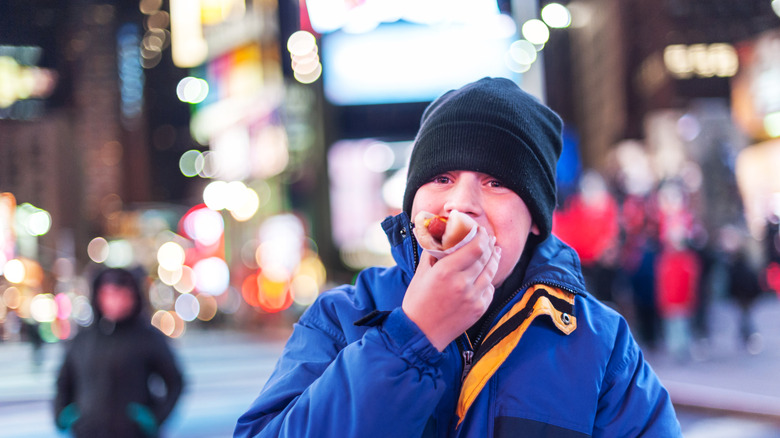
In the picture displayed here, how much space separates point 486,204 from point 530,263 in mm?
226

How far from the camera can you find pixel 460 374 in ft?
4.83

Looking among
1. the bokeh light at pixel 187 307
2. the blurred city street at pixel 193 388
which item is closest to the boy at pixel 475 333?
the blurred city street at pixel 193 388

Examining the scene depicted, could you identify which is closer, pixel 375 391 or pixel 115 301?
pixel 375 391

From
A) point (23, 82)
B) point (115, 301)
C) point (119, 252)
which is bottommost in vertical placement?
point (119, 252)

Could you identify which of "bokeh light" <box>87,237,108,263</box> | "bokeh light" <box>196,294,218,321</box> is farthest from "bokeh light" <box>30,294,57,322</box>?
"bokeh light" <box>87,237,108,263</box>

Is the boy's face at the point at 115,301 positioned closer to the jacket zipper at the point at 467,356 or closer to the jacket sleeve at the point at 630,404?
the jacket zipper at the point at 467,356

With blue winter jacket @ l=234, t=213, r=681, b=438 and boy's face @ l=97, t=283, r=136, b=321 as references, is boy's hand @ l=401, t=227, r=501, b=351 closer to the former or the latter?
blue winter jacket @ l=234, t=213, r=681, b=438

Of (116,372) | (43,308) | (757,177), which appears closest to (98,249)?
(43,308)

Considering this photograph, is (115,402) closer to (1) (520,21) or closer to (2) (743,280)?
(2) (743,280)

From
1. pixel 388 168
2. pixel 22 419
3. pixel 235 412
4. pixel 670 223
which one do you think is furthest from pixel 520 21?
pixel 22 419

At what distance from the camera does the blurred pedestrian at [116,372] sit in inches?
185

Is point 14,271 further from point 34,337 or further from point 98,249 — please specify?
point 98,249

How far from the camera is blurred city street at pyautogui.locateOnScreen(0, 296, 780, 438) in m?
8.11

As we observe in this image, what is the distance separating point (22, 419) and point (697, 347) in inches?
428
